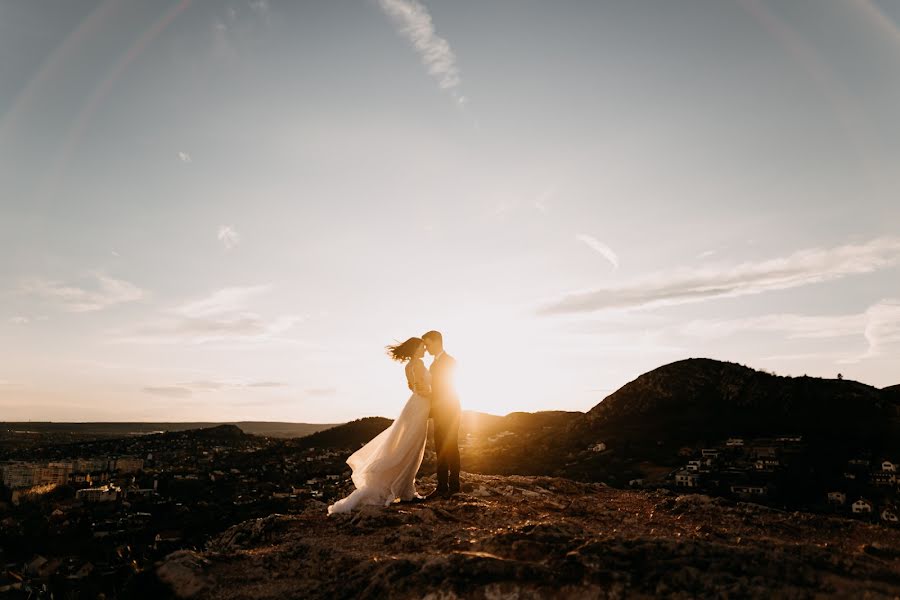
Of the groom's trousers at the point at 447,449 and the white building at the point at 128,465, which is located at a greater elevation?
the groom's trousers at the point at 447,449

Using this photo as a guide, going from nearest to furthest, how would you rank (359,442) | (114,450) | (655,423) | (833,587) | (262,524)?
(833,587) < (262,524) < (655,423) < (359,442) < (114,450)

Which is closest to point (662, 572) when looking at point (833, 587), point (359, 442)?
point (833, 587)

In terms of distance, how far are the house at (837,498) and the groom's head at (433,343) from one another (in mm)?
18220

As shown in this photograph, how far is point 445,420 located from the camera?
10.8m

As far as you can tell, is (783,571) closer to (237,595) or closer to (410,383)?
(237,595)

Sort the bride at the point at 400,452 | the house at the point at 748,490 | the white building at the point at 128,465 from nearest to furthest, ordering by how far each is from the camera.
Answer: the bride at the point at 400,452, the house at the point at 748,490, the white building at the point at 128,465

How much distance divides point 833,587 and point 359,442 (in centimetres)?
6918

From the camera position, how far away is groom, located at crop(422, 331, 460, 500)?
1072 cm

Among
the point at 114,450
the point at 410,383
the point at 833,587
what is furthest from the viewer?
the point at 114,450

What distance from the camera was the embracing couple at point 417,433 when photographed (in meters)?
10.3

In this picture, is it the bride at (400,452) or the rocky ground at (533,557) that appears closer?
the rocky ground at (533,557)

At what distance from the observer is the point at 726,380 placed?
50031 millimetres

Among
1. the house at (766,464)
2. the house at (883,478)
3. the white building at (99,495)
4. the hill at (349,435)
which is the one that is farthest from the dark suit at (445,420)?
the hill at (349,435)

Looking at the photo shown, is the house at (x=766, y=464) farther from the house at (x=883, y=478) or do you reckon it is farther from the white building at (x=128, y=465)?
the white building at (x=128, y=465)
